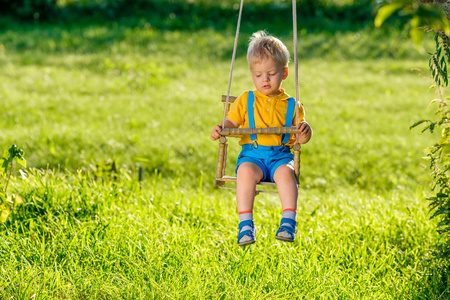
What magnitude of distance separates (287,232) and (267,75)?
1.06 meters

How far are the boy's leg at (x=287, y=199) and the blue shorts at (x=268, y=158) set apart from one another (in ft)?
0.29

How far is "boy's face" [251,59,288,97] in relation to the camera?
358 cm

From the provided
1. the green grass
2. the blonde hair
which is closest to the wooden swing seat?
the blonde hair

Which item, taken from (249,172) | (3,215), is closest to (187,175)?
(3,215)

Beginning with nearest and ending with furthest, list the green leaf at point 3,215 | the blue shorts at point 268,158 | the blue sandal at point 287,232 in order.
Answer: the blue sandal at point 287,232 < the blue shorts at point 268,158 < the green leaf at point 3,215

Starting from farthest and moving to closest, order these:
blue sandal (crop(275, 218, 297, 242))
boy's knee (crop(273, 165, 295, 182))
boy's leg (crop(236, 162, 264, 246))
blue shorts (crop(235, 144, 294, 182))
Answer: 1. blue shorts (crop(235, 144, 294, 182))
2. boy's knee (crop(273, 165, 295, 182))
3. boy's leg (crop(236, 162, 264, 246))
4. blue sandal (crop(275, 218, 297, 242))

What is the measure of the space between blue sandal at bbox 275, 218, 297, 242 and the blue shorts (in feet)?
1.34

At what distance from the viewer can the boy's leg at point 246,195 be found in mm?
3326

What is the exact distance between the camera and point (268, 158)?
3.67 m

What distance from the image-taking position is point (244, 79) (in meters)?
11.0

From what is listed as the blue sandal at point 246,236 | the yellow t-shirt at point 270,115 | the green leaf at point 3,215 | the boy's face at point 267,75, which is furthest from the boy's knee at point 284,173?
the green leaf at point 3,215

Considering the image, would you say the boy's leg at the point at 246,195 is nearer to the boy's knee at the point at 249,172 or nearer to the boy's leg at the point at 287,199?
the boy's knee at the point at 249,172

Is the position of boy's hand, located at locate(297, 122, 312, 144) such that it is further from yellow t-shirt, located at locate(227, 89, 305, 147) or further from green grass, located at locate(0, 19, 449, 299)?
green grass, located at locate(0, 19, 449, 299)

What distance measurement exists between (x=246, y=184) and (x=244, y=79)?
7.75 metres
